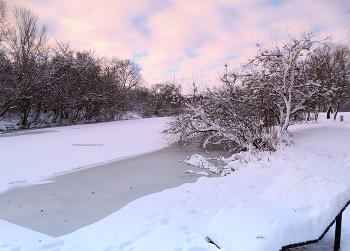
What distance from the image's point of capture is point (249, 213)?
98.0 inches

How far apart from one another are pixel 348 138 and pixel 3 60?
22528 millimetres

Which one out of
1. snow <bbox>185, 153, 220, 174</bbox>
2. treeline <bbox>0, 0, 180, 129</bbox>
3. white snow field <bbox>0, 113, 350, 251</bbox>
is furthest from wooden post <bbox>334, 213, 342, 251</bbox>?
treeline <bbox>0, 0, 180, 129</bbox>

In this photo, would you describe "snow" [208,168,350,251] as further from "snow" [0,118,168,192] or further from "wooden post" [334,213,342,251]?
"snow" [0,118,168,192]

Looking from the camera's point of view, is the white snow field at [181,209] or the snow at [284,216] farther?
the white snow field at [181,209]

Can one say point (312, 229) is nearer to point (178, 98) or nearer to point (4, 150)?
point (178, 98)

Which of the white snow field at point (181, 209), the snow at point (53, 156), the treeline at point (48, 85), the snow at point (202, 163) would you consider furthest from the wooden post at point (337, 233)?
the treeline at point (48, 85)

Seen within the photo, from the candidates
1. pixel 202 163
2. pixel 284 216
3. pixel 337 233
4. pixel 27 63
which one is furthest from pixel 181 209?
pixel 27 63

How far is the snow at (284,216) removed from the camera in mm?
2176

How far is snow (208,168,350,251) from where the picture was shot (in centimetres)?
218

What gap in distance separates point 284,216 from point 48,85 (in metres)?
23.7

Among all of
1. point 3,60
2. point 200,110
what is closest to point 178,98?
point 200,110

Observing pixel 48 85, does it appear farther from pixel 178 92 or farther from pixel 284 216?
pixel 284 216

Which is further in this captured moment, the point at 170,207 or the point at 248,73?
the point at 248,73

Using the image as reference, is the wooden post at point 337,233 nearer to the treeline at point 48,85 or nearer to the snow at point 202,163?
the snow at point 202,163
